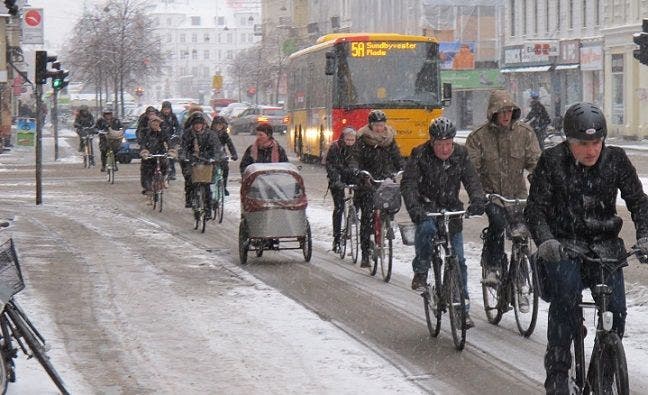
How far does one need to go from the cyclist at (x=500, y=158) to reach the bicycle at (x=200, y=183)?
969 centimetres

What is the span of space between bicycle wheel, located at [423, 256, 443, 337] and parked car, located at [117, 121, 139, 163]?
32323mm

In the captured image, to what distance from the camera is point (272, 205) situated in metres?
15.8

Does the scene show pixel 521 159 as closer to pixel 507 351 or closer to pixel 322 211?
pixel 507 351

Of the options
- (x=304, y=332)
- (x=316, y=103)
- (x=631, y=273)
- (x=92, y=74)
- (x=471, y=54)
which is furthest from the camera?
(x=92, y=74)

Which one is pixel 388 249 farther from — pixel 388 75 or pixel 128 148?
pixel 128 148

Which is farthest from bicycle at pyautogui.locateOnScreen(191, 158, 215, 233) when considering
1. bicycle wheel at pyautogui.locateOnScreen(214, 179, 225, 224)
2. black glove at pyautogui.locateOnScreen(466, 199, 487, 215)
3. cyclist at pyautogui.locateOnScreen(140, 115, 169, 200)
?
black glove at pyautogui.locateOnScreen(466, 199, 487, 215)

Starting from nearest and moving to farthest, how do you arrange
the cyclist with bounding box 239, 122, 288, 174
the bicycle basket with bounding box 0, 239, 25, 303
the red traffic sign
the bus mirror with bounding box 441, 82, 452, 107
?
the bicycle basket with bounding box 0, 239, 25, 303, the cyclist with bounding box 239, 122, 288, 174, the bus mirror with bounding box 441, 82, 452, 107, the red traffic sign

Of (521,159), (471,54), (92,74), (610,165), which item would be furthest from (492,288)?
(92,74)

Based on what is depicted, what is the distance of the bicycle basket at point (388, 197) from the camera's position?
13.5 meters

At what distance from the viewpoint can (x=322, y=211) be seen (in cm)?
2392

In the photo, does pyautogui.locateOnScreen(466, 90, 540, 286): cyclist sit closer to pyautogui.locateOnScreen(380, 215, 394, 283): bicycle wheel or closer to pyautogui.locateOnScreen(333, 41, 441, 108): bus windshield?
pyautogui.locateOnScreen(380, 215, 394, 283): bicycle wheel

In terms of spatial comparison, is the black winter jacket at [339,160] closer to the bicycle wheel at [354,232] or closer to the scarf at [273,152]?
the bicycle wheel at [354,232]

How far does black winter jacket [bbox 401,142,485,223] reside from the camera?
34.8 feet

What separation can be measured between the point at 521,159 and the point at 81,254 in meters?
7.71
